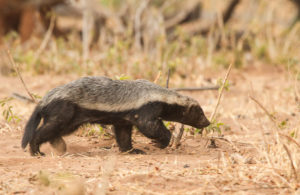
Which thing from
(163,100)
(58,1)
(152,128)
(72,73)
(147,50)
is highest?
(58,1)

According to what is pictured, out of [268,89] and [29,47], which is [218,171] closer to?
[268,89]

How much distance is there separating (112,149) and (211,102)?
309cm

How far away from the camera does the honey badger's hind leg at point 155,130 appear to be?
4605 millimetres

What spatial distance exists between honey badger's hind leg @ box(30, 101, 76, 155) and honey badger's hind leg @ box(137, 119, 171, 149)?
76 centimetres

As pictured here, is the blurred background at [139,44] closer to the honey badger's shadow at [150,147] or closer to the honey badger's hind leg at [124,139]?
the honey badger's shadow at [150,147]

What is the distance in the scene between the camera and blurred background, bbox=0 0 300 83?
841 cm

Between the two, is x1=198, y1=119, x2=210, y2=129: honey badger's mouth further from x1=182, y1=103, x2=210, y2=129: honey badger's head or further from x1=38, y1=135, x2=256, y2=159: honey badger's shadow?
x1=38, y1=135, x2=256, y2=159: honey badger's shadow

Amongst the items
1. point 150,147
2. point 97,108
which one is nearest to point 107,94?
point 97,108

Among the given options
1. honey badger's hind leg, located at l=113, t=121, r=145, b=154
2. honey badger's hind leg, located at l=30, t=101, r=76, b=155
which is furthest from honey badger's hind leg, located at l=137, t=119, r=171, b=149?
honey badger's hind leg, located at l=30, t=101, r=76, b=155

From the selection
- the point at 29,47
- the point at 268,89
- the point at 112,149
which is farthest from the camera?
the point at 29,47

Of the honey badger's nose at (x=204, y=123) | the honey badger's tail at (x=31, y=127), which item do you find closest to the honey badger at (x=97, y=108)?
the honey badger's tail at (x=31, y=127)

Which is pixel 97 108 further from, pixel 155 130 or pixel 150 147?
pixel 150 147

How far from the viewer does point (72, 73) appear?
30.0 ft

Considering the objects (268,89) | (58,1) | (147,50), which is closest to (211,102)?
(268,89)
